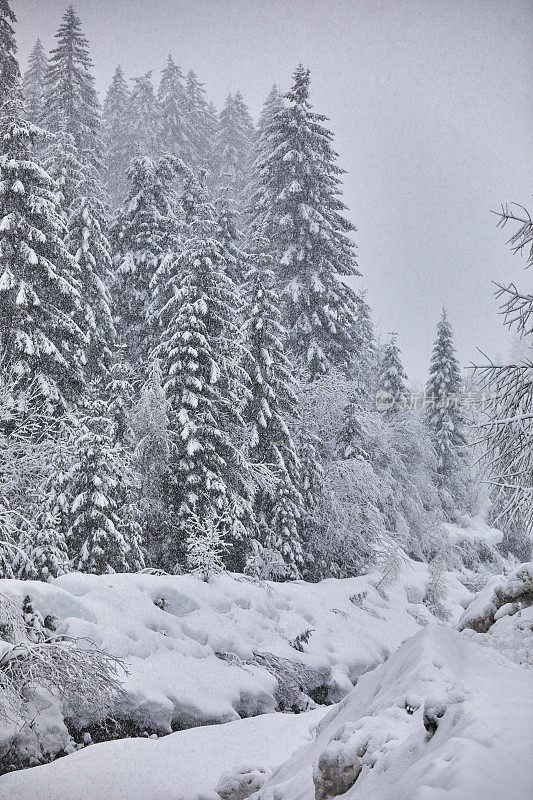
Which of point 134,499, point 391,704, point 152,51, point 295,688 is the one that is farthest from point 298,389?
point 152,51

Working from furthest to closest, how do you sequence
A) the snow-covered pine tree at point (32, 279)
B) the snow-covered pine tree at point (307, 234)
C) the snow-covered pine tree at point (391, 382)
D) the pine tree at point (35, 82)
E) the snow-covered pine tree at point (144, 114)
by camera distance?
1. the snow-covered pine tree at point (144, 114)
2. the snow-covered pine tree at point (391, 382)
3. the pine tree at point (35, 82)
4. the snow-covered pine tree at point (307, 234)
5. the snow-covered pine tree at point (32, 279)

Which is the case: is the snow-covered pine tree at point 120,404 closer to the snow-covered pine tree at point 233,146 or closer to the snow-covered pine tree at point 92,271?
the snow-covered pine tree at point 92,271

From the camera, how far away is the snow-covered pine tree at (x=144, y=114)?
30375 millimetres

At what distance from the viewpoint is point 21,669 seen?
6230 mm

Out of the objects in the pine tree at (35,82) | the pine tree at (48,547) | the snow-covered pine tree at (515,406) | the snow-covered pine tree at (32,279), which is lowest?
the pine tree at (48,547)

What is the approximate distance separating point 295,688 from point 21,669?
525cm

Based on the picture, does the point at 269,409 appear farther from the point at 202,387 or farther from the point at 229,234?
the point at 229,234

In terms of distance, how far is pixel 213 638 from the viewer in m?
9.77

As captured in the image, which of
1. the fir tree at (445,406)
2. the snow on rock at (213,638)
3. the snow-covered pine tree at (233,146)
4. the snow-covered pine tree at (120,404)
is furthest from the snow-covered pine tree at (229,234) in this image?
the fir tree at (445,406)

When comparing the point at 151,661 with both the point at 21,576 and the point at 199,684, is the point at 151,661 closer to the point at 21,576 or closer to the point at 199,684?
the point at 199,684

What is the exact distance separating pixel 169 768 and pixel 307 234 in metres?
17.4

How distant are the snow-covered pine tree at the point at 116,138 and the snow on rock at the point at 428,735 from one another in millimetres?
26821

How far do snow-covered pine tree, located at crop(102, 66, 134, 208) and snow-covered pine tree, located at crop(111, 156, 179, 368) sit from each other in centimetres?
914

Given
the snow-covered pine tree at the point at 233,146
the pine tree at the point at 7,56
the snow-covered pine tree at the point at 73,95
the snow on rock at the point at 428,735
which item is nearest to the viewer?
the snow on rock at the point at 428,735
